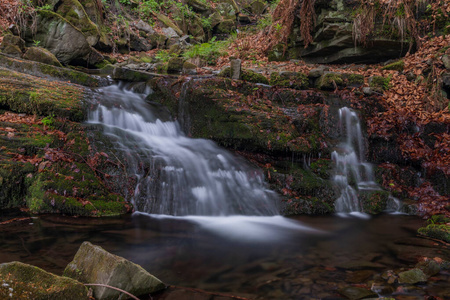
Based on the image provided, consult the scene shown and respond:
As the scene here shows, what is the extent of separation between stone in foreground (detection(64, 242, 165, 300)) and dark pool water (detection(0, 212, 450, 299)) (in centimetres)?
53

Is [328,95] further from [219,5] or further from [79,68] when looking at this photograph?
[219,5]

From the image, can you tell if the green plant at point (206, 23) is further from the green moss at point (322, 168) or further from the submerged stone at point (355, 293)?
the submerged stone at point (355, 293)

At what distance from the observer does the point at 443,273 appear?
315cm

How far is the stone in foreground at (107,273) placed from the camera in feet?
7.38

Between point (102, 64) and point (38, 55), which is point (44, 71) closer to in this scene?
point (38, 55)

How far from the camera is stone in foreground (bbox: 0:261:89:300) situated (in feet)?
5.93

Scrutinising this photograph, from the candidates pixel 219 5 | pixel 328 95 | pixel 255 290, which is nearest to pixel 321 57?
pixel 328 95

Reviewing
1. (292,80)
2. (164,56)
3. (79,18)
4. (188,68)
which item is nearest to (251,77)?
(292,80)

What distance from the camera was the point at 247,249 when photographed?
4012 millimetres

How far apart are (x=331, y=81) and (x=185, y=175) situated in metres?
5.59

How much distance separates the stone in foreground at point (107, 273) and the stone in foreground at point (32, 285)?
0.22 metres

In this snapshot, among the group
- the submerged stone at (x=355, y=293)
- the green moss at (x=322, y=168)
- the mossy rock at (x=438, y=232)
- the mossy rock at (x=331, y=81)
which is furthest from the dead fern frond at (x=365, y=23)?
the submerged stone at (x=355, y=293)

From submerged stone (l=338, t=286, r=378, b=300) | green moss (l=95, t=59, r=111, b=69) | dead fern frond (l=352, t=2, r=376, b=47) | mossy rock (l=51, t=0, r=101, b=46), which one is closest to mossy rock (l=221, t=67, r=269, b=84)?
dead fern frond (l=352, t=2, r=376, b=47)

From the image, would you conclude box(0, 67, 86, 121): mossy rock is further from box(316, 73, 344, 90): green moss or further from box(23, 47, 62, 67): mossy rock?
box(316, 73, 344, 90): green moss
